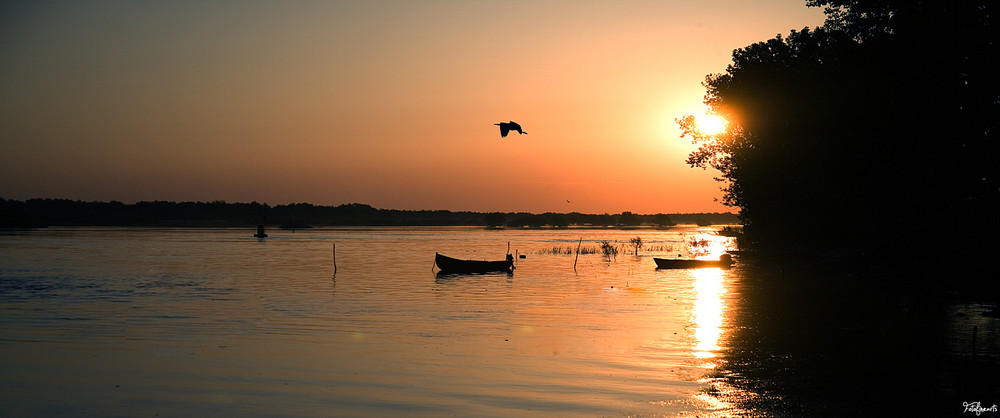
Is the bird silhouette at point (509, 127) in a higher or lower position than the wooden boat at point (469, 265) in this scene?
higher

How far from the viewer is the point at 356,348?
22766mm

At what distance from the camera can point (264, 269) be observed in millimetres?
60750

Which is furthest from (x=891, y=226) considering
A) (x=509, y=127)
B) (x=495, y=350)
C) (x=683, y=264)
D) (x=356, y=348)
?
(x=683, y=264)

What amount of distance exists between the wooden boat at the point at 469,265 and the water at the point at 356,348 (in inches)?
437

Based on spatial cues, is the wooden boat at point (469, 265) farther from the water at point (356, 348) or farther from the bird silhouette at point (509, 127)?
the bird silhouette at point (509, 127)

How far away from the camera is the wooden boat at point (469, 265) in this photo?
194 feet

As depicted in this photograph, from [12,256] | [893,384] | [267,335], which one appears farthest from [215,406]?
[12,256]

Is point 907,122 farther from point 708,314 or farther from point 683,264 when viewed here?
point 683,264

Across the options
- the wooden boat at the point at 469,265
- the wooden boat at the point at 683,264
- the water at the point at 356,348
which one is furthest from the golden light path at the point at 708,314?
the wooden boat at the point at 469,265

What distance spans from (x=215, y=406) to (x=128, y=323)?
14.9 metres

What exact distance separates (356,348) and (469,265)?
3756cm

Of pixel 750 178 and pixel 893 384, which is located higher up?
pixel 750 178

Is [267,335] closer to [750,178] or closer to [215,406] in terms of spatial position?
[215,406]

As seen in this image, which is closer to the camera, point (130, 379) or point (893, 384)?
point (893, 384)
